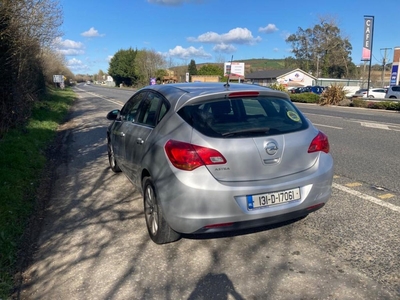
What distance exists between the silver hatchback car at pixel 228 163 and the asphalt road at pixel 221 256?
335mm

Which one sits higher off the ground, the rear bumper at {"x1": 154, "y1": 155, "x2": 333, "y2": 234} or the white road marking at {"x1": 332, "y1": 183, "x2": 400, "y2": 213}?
the rear bumper at {"x1": 154, "y1": 155, "x2": 333, "y2": 234}

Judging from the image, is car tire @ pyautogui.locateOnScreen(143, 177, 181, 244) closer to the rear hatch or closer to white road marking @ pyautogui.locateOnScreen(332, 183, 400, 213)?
the rear hatch

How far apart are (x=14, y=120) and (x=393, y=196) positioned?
9884 millimetres

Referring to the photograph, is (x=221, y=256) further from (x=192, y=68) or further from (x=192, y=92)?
(x=192, y=68)

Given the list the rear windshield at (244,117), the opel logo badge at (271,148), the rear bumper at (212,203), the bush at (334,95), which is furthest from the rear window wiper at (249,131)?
the bush at (334,95)

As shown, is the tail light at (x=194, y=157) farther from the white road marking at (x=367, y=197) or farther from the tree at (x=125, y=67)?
the tree at (x=125, y=67)

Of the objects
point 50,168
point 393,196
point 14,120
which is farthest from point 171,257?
point 14,120

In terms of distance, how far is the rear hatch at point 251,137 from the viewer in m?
3.24

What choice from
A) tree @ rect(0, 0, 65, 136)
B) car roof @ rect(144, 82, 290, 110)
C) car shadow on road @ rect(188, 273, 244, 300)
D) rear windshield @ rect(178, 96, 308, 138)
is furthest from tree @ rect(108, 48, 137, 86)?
car shadow on road @ rect(188, 273, 244, 300)

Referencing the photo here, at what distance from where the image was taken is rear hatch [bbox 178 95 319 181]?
324 centimetres

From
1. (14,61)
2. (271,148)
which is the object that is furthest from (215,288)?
(14,61)

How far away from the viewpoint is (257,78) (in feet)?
289

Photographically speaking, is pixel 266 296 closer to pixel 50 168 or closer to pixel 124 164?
pixel 124 164

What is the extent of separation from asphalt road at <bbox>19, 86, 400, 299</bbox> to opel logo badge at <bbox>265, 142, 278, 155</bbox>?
98 centimetres
